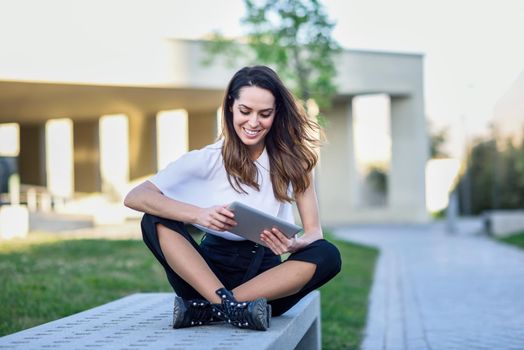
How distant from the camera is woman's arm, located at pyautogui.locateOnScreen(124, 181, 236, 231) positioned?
141 inches

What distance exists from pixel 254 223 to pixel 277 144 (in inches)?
25.4

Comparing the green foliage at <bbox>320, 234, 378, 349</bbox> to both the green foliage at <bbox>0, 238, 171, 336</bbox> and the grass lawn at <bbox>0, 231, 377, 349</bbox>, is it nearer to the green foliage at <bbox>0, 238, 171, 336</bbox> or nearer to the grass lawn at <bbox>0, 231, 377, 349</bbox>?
the grass lawn at <bbox>0, 231, 377, 349</bbox>

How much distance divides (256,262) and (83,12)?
2236cm

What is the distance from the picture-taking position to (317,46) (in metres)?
19.1

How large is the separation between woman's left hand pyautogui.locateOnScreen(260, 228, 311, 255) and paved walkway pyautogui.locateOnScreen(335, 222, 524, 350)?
7.41 feet

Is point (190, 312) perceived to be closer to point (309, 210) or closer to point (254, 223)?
point (254, 223)

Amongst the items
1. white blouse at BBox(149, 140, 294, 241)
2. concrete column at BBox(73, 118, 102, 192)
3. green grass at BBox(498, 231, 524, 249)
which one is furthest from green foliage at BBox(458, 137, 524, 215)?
white blouse at BBox(149, 140, 294, 241)

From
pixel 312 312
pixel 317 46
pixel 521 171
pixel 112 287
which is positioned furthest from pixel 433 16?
pixel 521 171

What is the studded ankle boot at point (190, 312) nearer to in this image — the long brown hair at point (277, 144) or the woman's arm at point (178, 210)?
the woman's arm at point (178, 210)

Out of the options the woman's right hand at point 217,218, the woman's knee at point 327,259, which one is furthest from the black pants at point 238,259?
the woman's right hand at point 217,218

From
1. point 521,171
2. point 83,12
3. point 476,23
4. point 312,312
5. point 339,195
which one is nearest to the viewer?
point 312,312

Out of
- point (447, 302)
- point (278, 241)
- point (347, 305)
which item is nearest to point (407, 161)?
point (447, 302)

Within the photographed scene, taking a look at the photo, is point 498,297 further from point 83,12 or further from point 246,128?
point 83,12

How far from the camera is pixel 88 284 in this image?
8.09m
